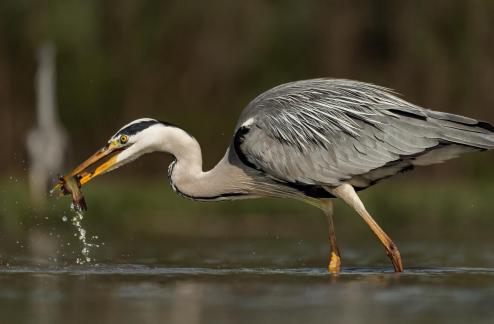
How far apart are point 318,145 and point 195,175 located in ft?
3.45

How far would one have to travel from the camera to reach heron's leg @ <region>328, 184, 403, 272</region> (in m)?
9.72

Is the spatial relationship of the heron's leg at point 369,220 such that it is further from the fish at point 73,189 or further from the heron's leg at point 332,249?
the fish at point 73,189

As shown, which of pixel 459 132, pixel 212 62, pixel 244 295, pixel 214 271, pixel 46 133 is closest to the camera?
pixel 244 295

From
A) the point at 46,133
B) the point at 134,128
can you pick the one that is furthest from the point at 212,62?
the point at 134,128

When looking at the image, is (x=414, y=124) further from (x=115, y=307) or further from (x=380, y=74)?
(x=380, y=74)

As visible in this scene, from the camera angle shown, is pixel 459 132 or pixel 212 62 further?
pixel 212 62

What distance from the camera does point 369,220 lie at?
9914 mm

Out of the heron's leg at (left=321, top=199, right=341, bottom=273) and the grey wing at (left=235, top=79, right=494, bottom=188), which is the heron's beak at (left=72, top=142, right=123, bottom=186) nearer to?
the grey wing at (left=235, top=79, right=494, bottom=188)

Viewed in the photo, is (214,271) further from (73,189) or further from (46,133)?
(46,133)

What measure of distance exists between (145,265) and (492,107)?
9.48m

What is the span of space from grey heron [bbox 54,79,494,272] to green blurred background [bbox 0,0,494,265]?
6.24 metres

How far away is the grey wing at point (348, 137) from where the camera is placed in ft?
32.6

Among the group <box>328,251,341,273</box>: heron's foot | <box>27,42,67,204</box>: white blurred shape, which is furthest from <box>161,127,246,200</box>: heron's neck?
<box>27,42,67,204</box>: white blurred shape

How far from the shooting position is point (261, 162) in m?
10.1
